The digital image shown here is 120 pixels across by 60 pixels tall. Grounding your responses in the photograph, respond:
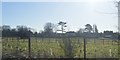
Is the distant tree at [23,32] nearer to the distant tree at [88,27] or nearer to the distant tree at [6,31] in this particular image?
the distant tree at [6,31]

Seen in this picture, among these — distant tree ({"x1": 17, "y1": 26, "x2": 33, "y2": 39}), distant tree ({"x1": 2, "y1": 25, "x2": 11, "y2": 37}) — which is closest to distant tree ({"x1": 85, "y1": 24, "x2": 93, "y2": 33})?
distant tree ({"x1": 17, "y1": 26, "x2": 33, "y2": 39})

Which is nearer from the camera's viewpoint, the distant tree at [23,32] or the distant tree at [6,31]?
the distant tree at [6,31]

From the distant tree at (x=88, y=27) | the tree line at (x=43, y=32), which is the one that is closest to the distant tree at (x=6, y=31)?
the tree line at (x=43, y=32)

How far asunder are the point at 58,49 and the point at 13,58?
162 centimetres

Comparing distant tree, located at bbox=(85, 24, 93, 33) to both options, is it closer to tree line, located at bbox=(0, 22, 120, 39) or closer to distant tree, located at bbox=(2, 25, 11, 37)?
tree line, located at bbox=(0, 22, 120, 39)

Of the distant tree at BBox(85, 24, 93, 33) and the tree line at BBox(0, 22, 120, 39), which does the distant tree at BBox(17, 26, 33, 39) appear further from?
the distant tree at BBox(85, 24, 93, 33)

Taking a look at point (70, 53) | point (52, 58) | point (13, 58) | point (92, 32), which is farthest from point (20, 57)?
point (92, 32)

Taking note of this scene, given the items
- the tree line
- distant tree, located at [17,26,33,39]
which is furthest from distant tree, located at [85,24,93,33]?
distant tree, located at [17,26,33,39]

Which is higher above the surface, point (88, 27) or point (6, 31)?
point (88, 27)

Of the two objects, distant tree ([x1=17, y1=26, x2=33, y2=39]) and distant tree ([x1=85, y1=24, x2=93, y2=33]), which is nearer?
distant tree ([x1=85, y1=24, x2=93, y2=33])

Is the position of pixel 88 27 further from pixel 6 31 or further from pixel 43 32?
pixel 6 31

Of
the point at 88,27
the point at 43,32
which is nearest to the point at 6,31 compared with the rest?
the point at 43,32

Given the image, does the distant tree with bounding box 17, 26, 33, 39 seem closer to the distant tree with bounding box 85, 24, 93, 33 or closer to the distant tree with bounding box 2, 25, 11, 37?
the distant tree with bounding box 2, 25, 11, 37

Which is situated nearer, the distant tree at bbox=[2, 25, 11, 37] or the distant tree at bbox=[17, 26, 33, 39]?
the distant tree at bbox=[2, 25, 11, 37]
